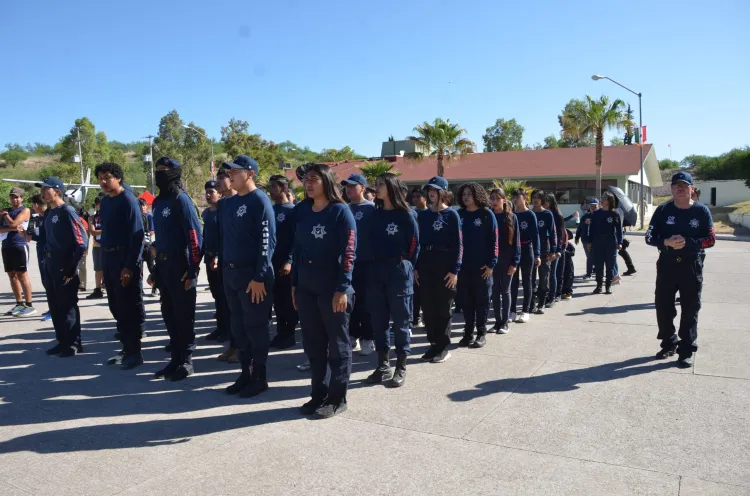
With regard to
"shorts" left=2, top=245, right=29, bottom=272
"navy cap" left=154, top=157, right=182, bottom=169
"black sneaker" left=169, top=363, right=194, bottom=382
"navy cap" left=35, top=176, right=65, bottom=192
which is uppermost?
"navy cap" left=154, top=157, right=182, bottom=169

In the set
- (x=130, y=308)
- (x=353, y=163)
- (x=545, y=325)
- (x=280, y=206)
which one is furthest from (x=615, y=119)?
(x=130, y=308)

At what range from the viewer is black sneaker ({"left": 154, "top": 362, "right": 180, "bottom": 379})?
5785mm

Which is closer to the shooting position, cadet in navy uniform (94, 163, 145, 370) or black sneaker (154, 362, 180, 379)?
black sneaker (154, 362, 180, 379)

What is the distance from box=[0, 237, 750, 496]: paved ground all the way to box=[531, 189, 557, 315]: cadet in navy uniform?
2.23 metres

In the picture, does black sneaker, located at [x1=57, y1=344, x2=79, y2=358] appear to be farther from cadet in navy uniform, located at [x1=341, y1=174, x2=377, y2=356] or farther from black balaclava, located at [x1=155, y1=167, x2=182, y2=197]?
cadet in navy uniform, located at [x1=341, y1=174, x2=377, y2=356]

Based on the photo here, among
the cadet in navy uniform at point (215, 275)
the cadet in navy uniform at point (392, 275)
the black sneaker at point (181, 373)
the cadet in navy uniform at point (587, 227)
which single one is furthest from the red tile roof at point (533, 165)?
the black sneaker at point (181, 373)

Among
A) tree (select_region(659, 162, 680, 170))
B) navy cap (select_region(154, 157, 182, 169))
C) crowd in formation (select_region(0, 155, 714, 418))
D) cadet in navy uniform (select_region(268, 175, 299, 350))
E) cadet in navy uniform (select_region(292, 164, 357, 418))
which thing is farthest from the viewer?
tree (select_region(659, 162, 680, 170))

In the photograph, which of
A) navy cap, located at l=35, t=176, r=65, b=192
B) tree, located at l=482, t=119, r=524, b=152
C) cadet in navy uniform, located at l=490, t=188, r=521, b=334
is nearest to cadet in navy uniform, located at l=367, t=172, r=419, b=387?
cadet in navy uniform, located at l=490, t=188, r=521, b=334

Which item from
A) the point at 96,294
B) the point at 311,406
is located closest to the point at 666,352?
the point at 311,406

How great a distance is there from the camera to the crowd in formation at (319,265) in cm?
471

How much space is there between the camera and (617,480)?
3.51 m

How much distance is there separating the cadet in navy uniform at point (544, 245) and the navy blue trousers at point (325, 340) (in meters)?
5.26

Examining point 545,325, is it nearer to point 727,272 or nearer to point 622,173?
point 727,272

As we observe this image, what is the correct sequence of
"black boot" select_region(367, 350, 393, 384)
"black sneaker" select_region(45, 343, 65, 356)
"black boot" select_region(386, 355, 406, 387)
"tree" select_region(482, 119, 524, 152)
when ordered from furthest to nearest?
"tree" select_region(482, 119, 524, 152) → "black sneaker" select_region(45, 343, 65, 356) → "black boot" select_region(367, 350, 393, 384) → "black boot" select_region(386, 355, 406, 387)
